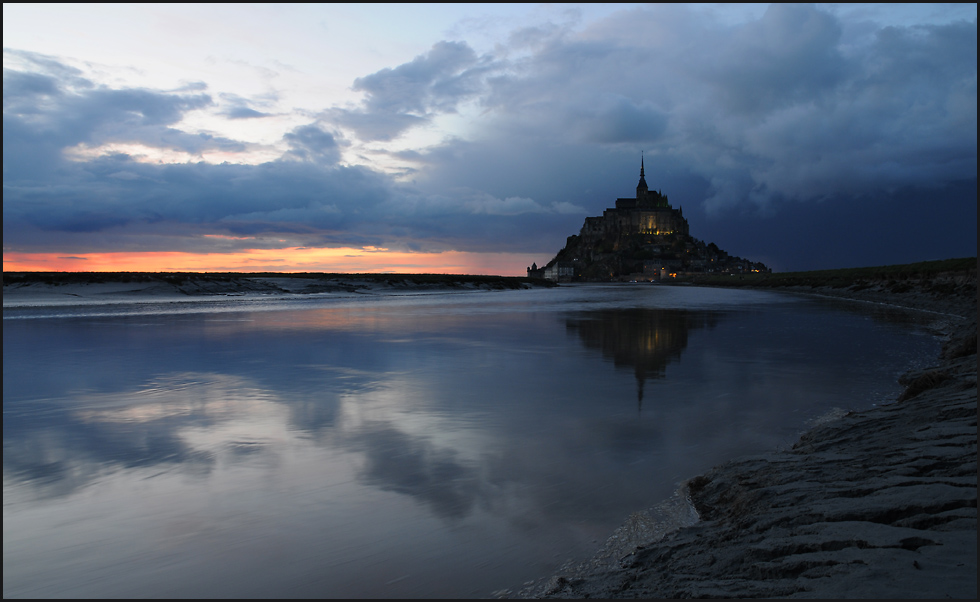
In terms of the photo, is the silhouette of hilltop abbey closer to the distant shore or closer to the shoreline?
the distant shore

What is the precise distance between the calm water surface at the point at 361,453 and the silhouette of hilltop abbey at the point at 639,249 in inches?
5793

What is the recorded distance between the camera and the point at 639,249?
164 m

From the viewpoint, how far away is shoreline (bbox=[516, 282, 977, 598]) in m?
2.32

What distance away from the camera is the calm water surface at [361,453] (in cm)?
315

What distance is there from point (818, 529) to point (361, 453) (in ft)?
12.5

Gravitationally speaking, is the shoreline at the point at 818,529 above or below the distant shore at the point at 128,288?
below

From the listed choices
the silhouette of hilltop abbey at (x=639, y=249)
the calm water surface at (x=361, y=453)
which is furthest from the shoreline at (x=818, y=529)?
the silhouette of hilltop abbey at (x=639, y=249)

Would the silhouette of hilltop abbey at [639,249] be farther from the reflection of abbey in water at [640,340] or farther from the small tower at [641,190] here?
the reflection of abbey in water at [640,340]

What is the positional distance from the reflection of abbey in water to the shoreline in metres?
2.88

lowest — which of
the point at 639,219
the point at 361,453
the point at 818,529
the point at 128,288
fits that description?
the point at 361,453

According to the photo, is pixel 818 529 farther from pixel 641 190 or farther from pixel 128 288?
pixel 641 190

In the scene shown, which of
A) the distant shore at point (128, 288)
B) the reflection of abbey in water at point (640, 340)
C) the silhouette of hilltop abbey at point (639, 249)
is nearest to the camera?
the reflection of abbey in water at point (640, 340)

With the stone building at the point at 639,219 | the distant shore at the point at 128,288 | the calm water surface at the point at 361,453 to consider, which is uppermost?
the stone building at the point at 639,219

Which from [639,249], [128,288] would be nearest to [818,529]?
[128,288]
